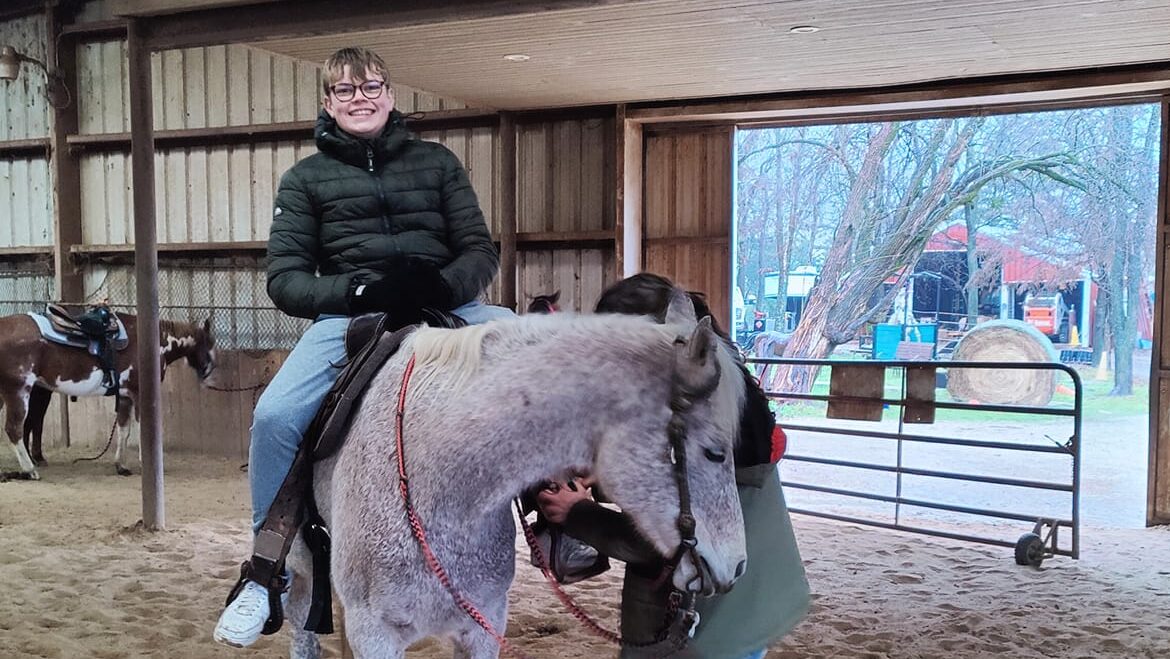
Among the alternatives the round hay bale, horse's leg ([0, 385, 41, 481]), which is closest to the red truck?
the round hay bale

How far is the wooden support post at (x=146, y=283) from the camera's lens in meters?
5.35

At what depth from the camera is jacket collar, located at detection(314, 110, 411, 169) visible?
7.47ft

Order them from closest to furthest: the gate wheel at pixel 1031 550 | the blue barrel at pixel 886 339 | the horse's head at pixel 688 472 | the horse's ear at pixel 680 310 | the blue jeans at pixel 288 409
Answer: the horse's head at pixel 688 472
the horse's ear at pixel 680 310
the blue jeans at pixel 288 409
the gate wheel at pixel 1031 550
the blue barrel at pixel 886 339

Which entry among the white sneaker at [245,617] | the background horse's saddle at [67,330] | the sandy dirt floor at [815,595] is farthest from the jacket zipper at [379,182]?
the background horse's saddle at [67,330]

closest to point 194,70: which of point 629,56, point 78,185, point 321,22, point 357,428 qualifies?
point 78,185

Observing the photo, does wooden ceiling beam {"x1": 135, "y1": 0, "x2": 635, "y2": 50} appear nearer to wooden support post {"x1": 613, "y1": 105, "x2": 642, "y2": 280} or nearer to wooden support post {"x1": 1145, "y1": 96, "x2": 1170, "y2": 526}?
wooden support post {"x1": 613, "y1": 105, "x2": 642, "y2": 280}

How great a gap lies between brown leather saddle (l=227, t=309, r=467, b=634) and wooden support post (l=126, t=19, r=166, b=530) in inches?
147

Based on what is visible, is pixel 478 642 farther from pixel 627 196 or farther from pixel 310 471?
pixel 627 196

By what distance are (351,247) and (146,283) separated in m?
3.81

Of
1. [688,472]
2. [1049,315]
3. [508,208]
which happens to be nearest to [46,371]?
[508,208]

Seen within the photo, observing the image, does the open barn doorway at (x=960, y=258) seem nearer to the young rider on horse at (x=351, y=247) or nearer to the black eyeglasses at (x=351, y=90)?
the young rider on horse at (x=351, y=247)

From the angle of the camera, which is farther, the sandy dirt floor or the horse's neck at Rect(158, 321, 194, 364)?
the horse's neck at Rect(158, 321, 194, 364)

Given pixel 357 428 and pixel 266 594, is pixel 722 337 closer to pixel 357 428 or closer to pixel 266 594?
pixel 357 428

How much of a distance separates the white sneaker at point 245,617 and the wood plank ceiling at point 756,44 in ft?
9.32
